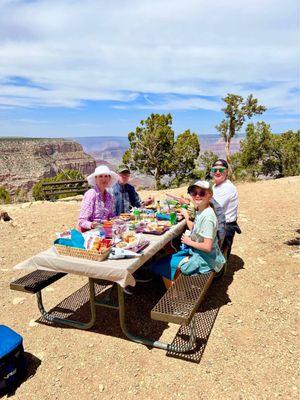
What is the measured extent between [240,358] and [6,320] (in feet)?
9.40

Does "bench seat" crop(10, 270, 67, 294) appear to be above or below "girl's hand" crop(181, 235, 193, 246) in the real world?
below

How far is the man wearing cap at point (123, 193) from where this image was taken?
222 inches

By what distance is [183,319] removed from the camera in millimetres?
2934

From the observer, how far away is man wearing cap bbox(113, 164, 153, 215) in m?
5.64

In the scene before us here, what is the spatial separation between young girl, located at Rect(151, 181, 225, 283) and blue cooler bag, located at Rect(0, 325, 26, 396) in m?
1.76

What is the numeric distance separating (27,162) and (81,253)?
10279cm

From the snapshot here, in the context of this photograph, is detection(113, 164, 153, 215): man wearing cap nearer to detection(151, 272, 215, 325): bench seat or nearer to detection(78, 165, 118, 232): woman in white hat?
detection(78, 165, 118, 232): woman in white hat

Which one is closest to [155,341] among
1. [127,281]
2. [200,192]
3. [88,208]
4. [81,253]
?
[127,281]

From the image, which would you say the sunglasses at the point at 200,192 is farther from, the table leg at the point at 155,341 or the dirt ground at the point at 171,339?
the dirt ground at the point at 171,339

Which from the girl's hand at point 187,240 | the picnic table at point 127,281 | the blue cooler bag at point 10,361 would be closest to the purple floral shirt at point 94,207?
the picnic table at point 127,281

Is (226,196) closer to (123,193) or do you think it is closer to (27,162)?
(123,193)

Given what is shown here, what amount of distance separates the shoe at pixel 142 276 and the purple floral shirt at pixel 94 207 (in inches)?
37.5

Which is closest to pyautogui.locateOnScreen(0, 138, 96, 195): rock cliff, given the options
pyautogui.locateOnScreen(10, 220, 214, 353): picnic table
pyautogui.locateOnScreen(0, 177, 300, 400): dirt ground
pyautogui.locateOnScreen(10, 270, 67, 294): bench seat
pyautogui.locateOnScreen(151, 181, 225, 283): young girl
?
pyautogui.locateOnScreen(0, 177, 300, 400): dirt ground

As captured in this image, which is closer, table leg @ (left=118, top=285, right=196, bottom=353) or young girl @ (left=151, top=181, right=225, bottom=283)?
table leg @ (left=118, top=285, right=196, bottom=353)
